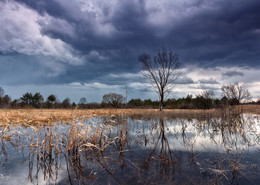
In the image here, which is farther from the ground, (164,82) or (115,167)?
(164,82)

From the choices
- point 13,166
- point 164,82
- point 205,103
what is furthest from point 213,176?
point 164,82

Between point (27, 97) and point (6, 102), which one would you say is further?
point (27, 97)

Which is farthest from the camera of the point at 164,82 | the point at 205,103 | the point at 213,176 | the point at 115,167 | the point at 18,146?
the point at 164,82

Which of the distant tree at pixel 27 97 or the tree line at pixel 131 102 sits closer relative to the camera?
the tree line at pixel 131 102

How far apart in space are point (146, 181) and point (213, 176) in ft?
4.32

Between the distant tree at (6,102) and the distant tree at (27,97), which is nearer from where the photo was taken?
the distant tree at (6,102)

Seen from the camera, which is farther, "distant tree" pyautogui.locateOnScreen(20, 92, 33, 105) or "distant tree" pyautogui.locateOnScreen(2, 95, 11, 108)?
"distant tree" pyautogui.locateOnScreen(20, 92, 33, 105)

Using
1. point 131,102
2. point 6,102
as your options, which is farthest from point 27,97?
point 131,102

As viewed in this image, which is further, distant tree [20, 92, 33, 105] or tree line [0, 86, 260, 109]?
distant tree [20, 92, 33, 105]

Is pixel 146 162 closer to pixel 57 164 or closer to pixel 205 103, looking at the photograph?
pixel 57 164

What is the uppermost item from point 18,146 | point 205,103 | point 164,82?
point 164,82

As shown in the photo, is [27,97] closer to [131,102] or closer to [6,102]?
[6,102]

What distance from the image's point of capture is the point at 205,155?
4062mm

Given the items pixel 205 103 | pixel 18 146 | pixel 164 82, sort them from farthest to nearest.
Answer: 1. pixel 164 82
2. pixel 205 103
3. pixel 18 146
